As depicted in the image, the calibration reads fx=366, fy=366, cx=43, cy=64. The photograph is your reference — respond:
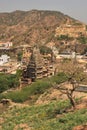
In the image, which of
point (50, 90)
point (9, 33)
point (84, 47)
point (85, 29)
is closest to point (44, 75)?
point (50, 90)

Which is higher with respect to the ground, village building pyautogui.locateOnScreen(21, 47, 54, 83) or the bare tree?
the bare tree

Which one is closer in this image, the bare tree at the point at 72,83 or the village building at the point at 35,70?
the bare tree at the point at 72,83

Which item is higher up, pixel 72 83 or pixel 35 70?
pixel 72 83

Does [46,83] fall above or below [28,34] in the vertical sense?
above

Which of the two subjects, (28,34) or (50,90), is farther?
(28,34)

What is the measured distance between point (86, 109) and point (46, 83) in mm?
17168

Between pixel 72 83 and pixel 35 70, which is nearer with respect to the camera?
pixel 72 83

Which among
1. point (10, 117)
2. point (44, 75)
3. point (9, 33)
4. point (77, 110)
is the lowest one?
point (9, 33)

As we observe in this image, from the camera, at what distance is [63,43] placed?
104000 mm

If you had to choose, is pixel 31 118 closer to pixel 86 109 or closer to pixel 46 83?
pixel 86 109

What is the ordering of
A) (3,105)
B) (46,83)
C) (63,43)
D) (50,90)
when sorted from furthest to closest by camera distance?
(63,43), (46,83), (50,90), (3,105)

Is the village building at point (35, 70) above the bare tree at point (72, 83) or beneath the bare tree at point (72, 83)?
beneath

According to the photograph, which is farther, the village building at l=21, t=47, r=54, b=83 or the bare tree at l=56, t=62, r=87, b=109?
the village building at l=21, t=47, r=54, b=83

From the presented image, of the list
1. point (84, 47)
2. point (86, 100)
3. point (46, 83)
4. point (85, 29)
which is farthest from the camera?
point (85, 29)
